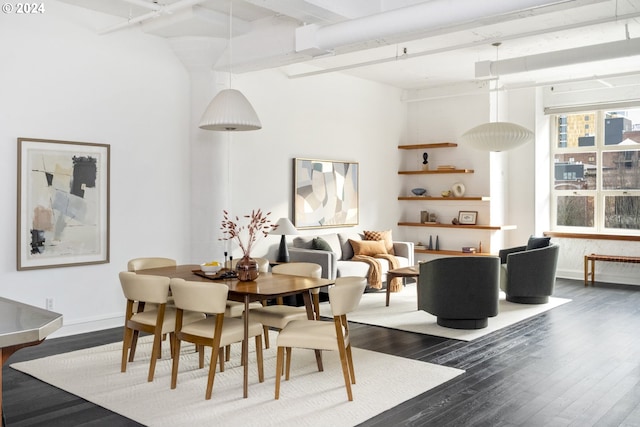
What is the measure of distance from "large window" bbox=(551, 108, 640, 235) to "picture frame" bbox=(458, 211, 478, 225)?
1.57 meters

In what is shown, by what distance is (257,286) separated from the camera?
4418 mm

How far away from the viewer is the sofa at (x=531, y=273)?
736cm

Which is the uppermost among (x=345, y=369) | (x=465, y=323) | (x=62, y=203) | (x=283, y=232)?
(x=62, y=203)

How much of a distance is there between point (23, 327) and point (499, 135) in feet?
21.0

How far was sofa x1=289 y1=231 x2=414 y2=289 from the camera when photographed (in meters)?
7.45

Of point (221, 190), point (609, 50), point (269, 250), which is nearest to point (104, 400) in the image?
point (221, 190)

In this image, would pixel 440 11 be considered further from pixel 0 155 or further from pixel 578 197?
pixel 578 197

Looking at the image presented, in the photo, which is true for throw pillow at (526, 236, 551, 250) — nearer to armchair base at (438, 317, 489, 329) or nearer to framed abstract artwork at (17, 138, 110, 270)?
armchair base at (438, 317, 489, 329)

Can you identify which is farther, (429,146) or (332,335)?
(429,146)

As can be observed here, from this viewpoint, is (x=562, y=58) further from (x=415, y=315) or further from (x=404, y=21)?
(x=415, y=315)

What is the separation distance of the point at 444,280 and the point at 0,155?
443 cm

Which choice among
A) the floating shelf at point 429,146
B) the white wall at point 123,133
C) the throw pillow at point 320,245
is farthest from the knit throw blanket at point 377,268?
the floating shelf at point 429,146

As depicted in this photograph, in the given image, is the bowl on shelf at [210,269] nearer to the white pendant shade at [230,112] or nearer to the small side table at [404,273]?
the white pendant shade at [230,112]

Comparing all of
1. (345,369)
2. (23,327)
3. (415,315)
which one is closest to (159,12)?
(345,369)
